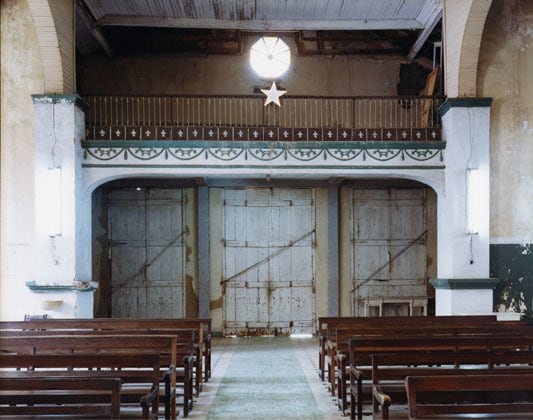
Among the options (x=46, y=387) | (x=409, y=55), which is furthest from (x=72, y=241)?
(x=409, y=55)

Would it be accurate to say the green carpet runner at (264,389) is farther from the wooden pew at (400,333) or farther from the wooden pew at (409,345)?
the wooden pew at (409,345)

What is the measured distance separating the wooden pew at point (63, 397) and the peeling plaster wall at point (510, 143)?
27.1 ft

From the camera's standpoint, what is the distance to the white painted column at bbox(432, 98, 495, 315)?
392 inches

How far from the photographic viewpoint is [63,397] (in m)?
4.15

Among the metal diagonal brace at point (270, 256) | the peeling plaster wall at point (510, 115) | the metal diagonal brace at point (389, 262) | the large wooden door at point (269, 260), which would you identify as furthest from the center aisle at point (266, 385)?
the peeling plaster wall at point (510, 115)

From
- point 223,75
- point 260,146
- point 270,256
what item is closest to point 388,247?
point 270,256

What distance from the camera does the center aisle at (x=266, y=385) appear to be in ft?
21.6

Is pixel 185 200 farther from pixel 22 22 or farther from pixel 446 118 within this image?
pixel 446 118

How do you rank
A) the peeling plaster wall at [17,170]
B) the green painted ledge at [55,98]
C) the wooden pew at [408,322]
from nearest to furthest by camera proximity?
the wooden pew at [408,322]
the green painted ledge at [55,98]
the peeling plaster wall at [17,170]

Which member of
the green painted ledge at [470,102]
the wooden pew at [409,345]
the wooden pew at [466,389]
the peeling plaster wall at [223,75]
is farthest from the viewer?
the peeling plaster wall at [223,75]

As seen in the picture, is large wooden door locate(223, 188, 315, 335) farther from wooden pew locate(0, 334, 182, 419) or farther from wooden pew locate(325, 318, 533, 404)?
wooden pew locate(0, 334, 182, 419)

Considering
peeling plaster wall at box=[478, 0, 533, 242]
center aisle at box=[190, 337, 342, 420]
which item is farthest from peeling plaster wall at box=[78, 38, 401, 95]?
center aisle at box=[190, 337, 342, 420]

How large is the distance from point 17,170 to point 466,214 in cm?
860

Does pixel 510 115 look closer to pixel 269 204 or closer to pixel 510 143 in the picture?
pixel 510 143
